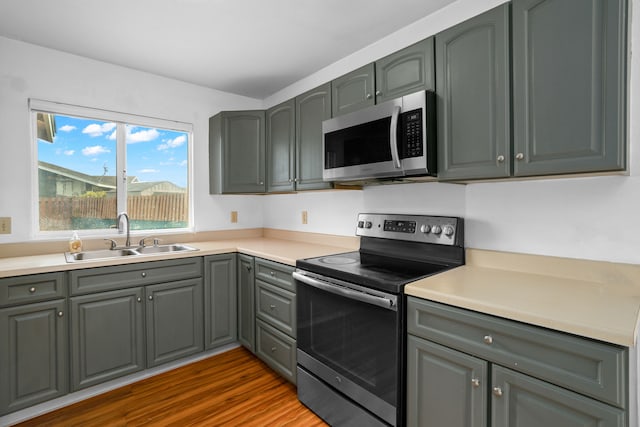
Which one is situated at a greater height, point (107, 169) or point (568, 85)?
point (568, 85)

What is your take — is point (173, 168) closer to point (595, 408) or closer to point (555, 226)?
point (555, 226)

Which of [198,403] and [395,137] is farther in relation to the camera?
[198,403]

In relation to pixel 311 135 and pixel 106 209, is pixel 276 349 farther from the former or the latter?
pixel 106 209

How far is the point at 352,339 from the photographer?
65.0 inches

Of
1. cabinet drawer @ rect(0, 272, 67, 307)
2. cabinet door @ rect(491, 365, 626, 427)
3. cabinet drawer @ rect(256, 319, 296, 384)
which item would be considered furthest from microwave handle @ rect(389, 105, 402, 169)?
cabinet drawer @ rect(0, 272, 67, 307)

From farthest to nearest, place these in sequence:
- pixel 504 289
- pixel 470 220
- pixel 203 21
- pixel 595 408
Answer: pixel 203 21 < pixel 470 220 < pixel 504 289 < pixel 595 408

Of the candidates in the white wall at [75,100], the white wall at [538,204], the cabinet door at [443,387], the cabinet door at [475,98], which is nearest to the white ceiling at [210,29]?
the white wall at [75,100]

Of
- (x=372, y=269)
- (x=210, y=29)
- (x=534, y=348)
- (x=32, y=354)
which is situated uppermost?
(x=210, y=29)

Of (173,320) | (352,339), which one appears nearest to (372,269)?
(352,339)

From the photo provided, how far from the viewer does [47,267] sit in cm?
187

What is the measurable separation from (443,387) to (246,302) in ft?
5.47

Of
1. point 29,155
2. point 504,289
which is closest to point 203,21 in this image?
point 29,155

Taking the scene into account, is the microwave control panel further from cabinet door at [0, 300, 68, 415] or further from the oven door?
cabinet door at [0, 300, 68, 415]

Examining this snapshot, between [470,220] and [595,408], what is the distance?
103 centimetres
